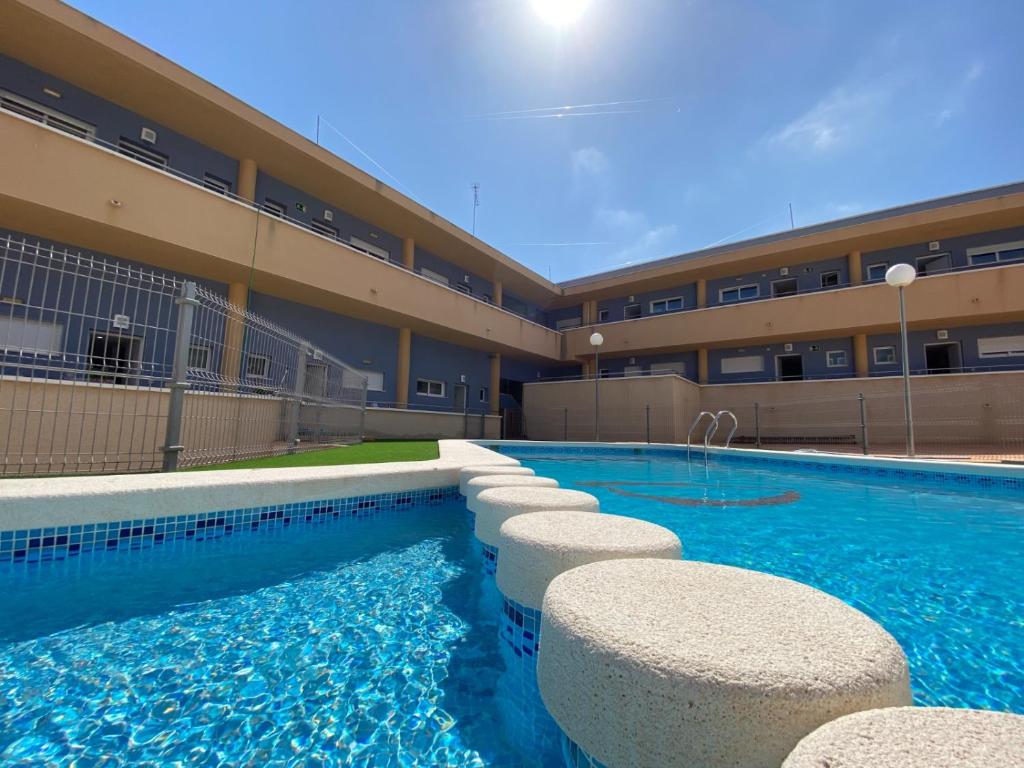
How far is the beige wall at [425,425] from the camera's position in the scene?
49.7ft

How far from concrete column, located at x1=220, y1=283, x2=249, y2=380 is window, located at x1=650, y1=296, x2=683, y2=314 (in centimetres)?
1877

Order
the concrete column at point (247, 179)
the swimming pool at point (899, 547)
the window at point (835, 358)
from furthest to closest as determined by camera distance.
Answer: the window at point (835, 358) < the concrete column at point (247, 179) < the swimming pool at point (899, 547)

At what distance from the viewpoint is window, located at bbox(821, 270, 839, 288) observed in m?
19.2

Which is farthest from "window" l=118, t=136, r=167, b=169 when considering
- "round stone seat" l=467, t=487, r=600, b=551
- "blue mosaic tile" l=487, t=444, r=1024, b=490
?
"round stone seat" l=467, t=487, r=600, b=551

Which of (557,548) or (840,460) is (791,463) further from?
(557,548)

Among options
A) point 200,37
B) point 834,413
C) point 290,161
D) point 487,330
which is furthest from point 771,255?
point 200,37

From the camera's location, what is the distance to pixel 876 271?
60.6 feet

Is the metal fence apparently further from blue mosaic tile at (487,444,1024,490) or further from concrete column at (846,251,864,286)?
concrete column at (846,251,864,286)

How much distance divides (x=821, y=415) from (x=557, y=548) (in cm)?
1832

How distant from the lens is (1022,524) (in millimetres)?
4891

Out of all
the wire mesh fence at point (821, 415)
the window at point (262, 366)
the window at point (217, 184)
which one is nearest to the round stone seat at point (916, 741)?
the window at point (262, 366)

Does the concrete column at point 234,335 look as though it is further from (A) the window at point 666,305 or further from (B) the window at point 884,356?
(B) the window at point 884,356

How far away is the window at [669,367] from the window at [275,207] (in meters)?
17.4

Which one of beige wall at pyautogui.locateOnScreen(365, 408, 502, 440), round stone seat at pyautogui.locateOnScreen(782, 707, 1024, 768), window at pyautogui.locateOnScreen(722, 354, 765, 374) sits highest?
window at pyautogui.locateOnScreen(722, 354, 765, 374)
